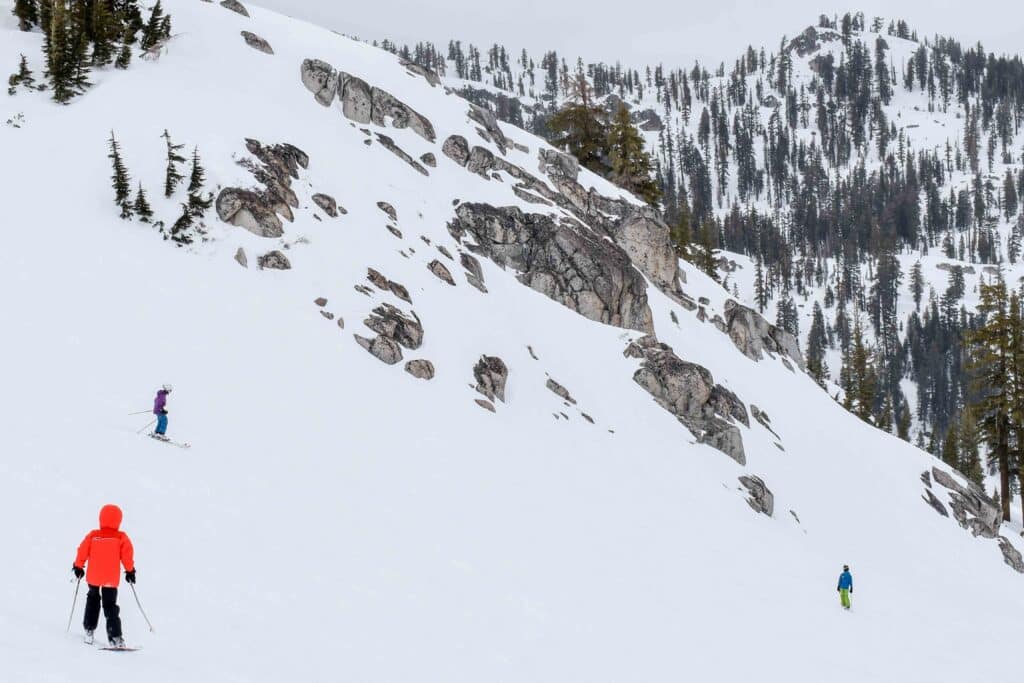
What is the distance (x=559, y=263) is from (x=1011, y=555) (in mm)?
27014

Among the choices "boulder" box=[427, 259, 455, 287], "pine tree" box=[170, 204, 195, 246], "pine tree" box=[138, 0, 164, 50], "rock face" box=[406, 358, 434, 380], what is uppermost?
"pine tree" box=[138, 0, 164, 50]

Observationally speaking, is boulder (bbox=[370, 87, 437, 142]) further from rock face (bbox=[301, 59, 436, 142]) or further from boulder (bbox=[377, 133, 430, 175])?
boulder (bbox=[377, 133, 430, 175])

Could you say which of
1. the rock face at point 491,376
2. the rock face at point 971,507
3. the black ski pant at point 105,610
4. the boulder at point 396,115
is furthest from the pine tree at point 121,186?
the rock face at point 971,507

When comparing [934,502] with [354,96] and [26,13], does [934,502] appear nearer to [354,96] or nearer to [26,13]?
[354,96]

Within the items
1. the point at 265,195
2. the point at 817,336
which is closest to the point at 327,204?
the point at 265,195

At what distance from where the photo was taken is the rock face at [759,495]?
1142 inches

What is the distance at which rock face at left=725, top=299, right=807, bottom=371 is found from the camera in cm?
4503

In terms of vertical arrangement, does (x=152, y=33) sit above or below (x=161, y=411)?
above

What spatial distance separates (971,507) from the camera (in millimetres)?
38312

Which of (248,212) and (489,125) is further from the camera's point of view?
(489,125)

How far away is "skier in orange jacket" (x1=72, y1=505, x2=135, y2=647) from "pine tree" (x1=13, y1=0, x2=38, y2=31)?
3809 centimetres

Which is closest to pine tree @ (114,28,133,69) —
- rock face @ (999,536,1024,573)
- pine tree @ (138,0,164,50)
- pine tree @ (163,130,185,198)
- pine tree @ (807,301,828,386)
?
pine tree @ (138,0,164,50)

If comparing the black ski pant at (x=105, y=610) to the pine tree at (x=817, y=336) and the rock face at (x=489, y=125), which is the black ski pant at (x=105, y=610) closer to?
the rock face at (x=489, y=125)

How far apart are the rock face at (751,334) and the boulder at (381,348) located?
2676 cm
